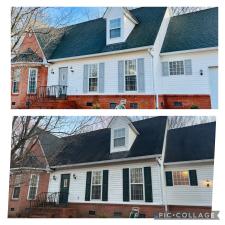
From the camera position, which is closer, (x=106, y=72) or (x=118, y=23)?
(x=106, y=72)

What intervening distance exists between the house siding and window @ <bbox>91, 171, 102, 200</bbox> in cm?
151

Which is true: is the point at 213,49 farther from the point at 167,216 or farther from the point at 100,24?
the point at 167,216

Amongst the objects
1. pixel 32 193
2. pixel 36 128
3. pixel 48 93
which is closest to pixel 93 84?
pixel 48 93

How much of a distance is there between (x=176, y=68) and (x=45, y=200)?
4.19 metres

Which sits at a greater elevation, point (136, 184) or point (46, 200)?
point (136, 184)

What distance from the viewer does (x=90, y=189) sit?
6152mm

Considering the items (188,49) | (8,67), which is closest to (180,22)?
(188,49)

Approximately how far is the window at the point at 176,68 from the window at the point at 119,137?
175 centimetres

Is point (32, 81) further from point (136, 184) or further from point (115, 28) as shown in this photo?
point (136, 184)

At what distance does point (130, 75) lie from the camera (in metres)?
6.15

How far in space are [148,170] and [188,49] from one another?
282 centimetres

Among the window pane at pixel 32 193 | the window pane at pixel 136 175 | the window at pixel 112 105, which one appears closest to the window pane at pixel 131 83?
the window at pixel 112 105

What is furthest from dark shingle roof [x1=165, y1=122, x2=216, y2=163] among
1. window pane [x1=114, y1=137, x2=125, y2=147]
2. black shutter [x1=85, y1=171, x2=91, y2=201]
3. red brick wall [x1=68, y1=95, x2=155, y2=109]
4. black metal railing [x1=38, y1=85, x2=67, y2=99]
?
black metal railing [x1=38, y1=85, x2=67, y2=99]

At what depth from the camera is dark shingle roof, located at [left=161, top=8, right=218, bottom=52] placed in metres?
6.02
